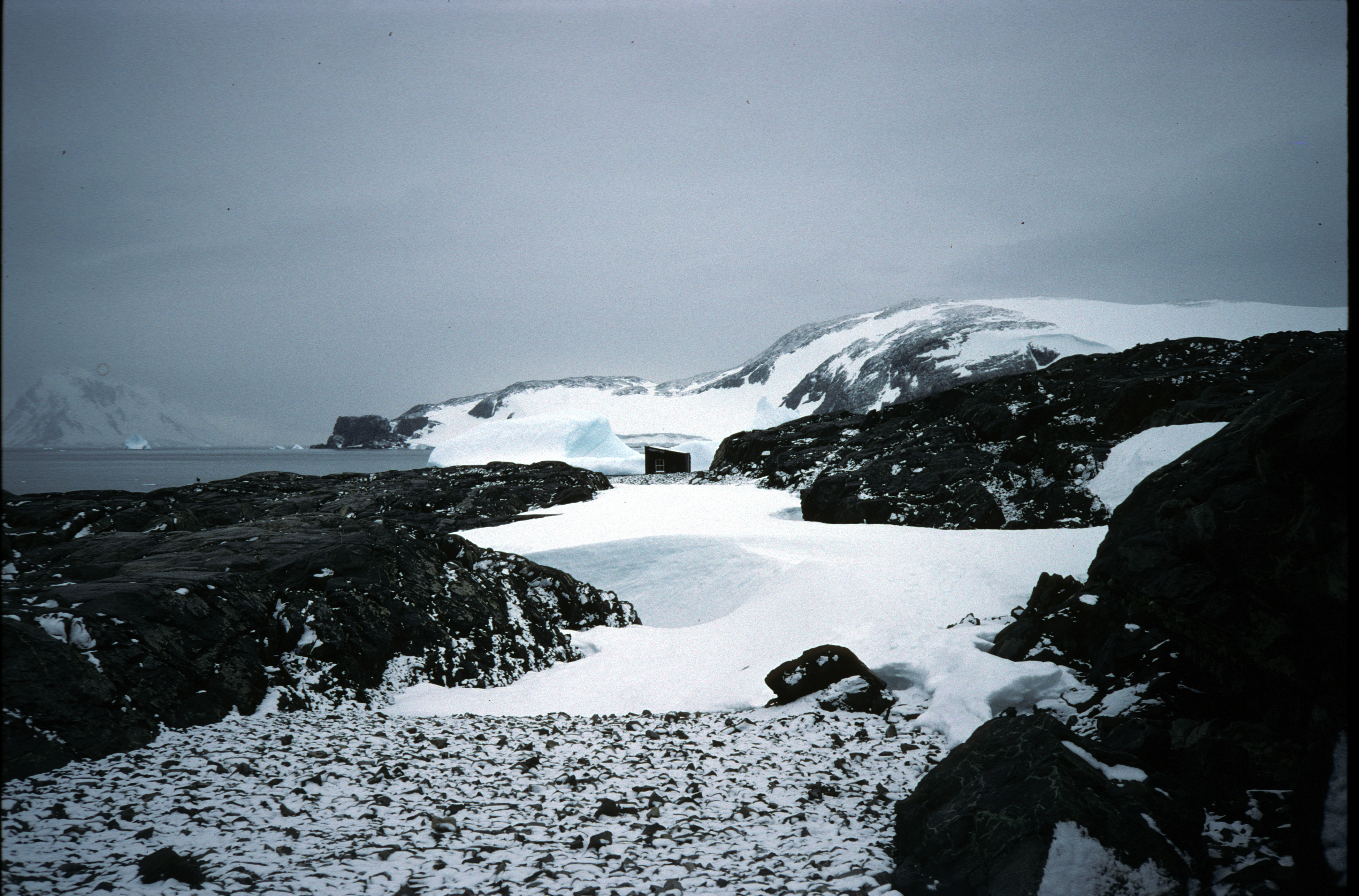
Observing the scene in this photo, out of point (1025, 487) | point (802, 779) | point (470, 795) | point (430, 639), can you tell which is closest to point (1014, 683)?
point (802, 779)

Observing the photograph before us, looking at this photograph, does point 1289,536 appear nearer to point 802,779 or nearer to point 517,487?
point 802,779

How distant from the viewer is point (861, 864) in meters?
3.11

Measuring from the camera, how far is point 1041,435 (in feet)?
50.9

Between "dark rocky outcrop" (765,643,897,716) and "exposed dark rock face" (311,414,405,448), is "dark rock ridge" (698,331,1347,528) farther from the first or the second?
"exposed dark rock face" (311,414,405,448)

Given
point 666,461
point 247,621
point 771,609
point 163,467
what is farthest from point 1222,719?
point 163,467

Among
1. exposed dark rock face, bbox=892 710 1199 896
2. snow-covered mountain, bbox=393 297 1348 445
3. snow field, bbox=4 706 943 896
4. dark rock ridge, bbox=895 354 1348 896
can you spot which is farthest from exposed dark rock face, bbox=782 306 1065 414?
exposed dark rock face, bbox=892 710 1199 896

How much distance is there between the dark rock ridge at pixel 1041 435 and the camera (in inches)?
526

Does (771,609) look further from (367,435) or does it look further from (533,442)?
(367,435)

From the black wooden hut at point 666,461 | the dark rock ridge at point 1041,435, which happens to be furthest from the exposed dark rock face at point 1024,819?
the black wooden hut at point 666,461

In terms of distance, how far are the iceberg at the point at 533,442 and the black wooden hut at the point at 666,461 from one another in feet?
10.3

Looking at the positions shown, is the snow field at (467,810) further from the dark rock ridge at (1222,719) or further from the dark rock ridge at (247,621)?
the dark rock ridge at (1222,719)

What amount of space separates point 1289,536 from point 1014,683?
2.46 meters

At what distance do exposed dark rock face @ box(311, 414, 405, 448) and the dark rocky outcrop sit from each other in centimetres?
14025

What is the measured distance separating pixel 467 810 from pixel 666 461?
3602 centimetres
